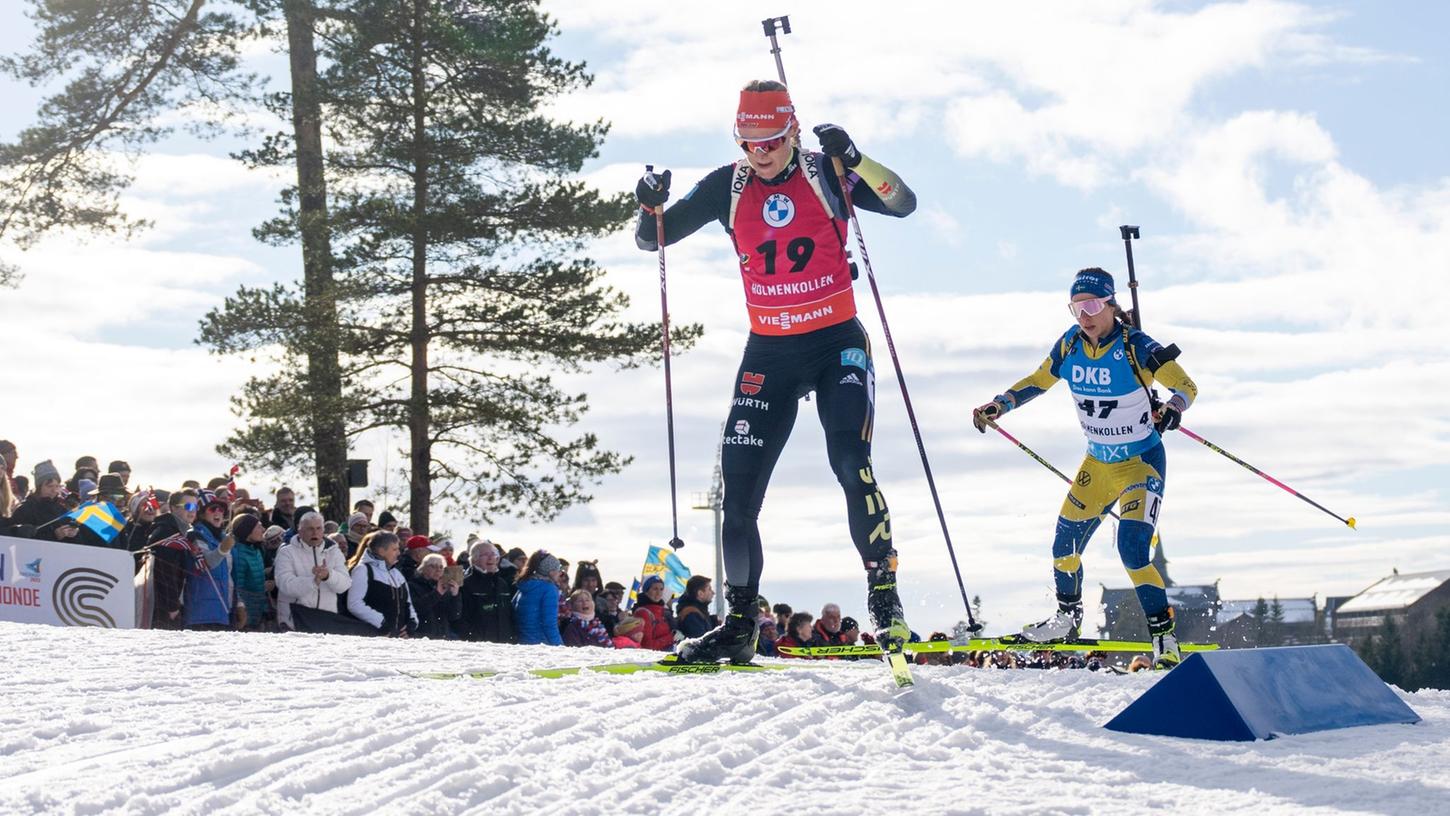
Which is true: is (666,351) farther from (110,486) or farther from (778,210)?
(110,486)

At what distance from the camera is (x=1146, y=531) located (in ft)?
26.0

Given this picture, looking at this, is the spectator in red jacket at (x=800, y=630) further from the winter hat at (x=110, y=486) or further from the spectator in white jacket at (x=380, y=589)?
the winter hat at (x=110, y=486)

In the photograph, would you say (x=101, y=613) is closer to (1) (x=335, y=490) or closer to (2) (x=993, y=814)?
(2) (x=993, y=814)

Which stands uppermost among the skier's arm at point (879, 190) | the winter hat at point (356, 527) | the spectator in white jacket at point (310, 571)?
the skier's arm at point (879, 190)

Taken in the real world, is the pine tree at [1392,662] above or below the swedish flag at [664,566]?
below

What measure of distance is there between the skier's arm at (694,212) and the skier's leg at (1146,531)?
107 inches

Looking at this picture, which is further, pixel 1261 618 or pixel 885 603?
pixel 1261 618

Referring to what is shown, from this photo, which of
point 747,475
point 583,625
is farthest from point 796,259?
point 583,625

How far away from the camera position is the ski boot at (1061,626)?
8.28 meters

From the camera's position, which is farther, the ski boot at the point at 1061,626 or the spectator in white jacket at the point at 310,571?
the spectator in white jacket at the point at 310,571

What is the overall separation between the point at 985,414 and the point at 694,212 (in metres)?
2.21

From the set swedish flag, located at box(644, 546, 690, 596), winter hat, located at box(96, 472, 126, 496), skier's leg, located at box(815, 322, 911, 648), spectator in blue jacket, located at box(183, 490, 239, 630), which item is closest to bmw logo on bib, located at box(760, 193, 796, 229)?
skier's leg, located at box(815, 322, 911, 648)

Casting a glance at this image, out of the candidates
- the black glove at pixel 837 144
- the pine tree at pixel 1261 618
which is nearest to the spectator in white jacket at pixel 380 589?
the black glove at pixel 837 144

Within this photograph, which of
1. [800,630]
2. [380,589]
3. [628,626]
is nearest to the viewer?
[380,589]
